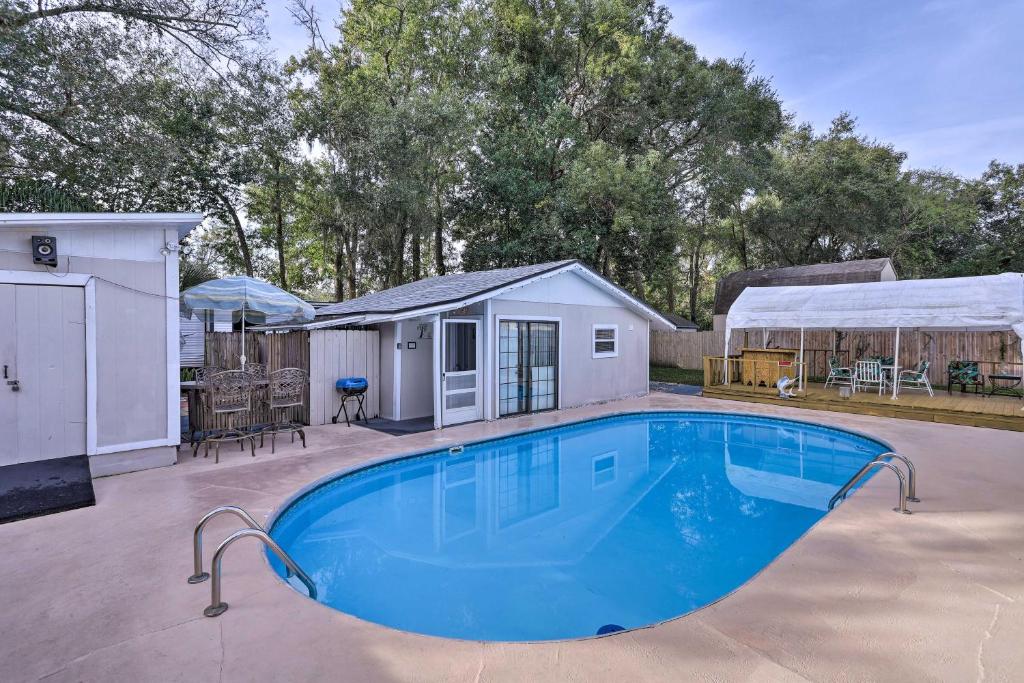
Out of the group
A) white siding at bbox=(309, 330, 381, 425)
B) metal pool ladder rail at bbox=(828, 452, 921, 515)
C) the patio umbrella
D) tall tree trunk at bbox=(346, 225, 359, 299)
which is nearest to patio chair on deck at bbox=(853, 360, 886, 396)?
metal pool ladder rail at bbox=(828, 452, 921, 515)

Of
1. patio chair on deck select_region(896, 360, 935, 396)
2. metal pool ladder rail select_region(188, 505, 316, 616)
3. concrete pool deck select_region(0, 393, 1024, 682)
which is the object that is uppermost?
patio chair on deck select_region(896, 360, 935, 396)

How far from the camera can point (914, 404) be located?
1072 cm

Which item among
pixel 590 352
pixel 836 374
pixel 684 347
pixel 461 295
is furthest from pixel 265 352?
pixel 684 347

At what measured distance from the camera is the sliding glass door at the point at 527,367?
10.5m

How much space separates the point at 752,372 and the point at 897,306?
3.60 meters

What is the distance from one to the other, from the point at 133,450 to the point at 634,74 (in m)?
19.5

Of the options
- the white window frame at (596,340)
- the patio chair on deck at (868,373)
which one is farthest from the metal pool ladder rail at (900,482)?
the patio chair on deck at (868,373)

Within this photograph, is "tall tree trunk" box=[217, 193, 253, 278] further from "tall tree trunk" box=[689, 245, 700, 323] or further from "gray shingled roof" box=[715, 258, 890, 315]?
"tall tree trunk" box=[689, 245, 700, 323]

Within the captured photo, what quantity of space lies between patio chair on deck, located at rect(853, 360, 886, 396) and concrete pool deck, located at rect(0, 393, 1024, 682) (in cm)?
776

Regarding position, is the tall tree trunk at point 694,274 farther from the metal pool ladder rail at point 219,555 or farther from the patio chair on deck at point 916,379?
the metal pool ladder rail at point 219,555

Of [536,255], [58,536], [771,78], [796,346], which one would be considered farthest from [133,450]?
[771,78]

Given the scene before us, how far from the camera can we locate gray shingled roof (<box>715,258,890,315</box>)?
17.3 m

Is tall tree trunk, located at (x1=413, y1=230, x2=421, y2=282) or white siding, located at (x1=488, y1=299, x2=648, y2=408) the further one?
tall tree trunk, located at (x1=413, y1=230, x2=421, y2=282)

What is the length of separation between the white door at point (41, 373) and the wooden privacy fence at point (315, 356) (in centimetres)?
261
